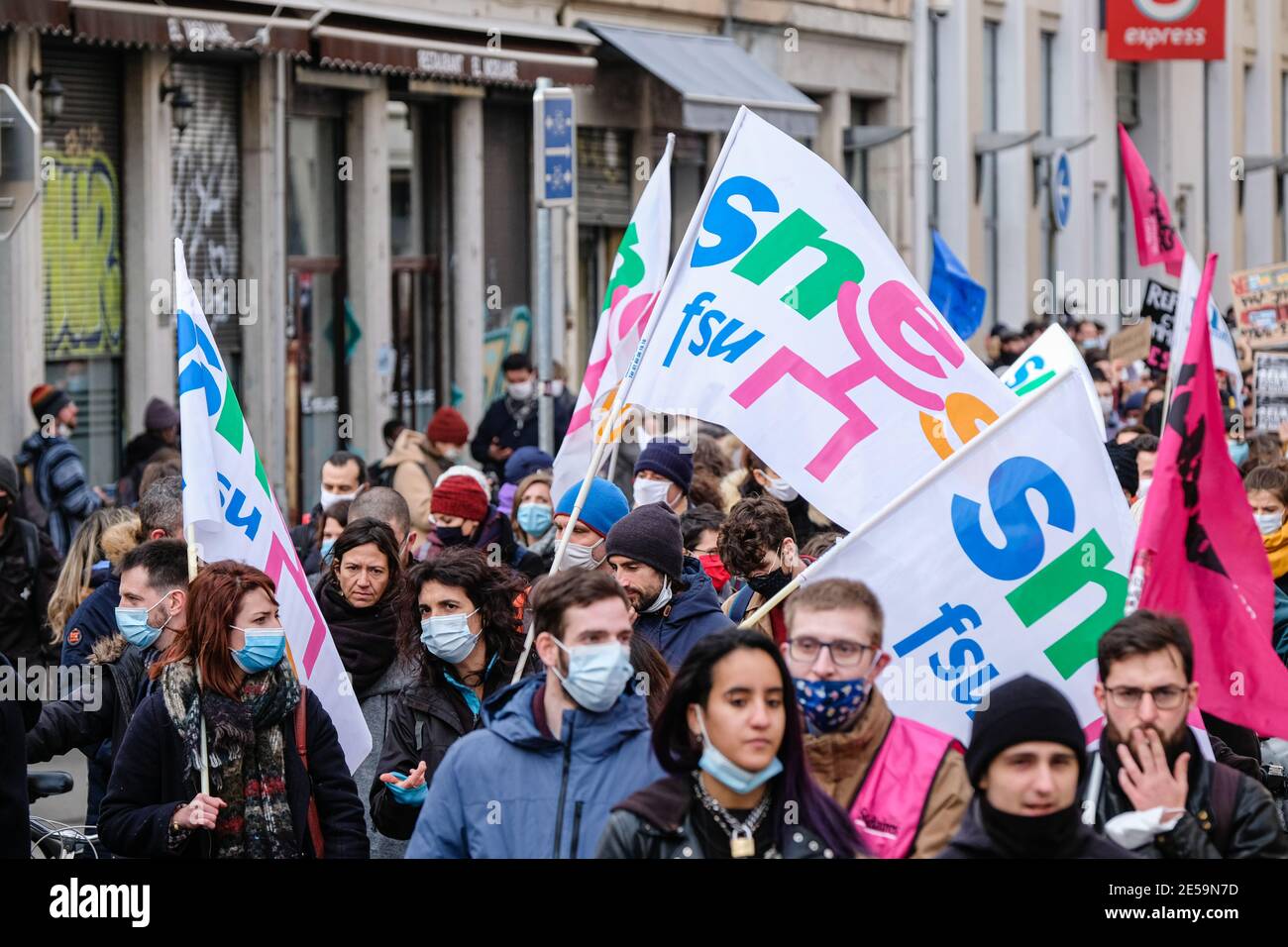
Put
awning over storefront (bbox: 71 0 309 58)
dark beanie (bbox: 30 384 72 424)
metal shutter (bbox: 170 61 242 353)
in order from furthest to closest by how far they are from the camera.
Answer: metal shutter (bbox: 170 61 242 353), awning over storefront (bbox: 71 0 309 58), dark beanie (bbox: 30 384 72 424)

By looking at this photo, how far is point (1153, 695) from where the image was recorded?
5043mm

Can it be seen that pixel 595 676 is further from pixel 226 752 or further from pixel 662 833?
pixel 226 752

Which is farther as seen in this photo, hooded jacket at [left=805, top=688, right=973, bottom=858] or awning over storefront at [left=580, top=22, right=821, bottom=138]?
awning over storefront at [left=580, top=22, right=821, bottom=138]

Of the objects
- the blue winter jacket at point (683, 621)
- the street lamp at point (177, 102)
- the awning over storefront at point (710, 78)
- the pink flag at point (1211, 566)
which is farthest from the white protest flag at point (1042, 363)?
the awning over storefront at point (710, 78)

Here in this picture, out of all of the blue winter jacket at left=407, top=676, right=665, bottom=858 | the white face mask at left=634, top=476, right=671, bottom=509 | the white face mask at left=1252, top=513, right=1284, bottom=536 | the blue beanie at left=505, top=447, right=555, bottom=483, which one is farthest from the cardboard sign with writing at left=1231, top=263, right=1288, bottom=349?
the blue winter jacket at left=407, top=676, right=665, bottom=858

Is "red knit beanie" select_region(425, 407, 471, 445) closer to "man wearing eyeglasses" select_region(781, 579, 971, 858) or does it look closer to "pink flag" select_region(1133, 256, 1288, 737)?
"pink flag" select_region(1133, 256, 1288, 737)

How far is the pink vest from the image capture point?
498cm

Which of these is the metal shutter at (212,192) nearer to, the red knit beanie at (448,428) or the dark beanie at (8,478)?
the red knit beanie at (448,428)

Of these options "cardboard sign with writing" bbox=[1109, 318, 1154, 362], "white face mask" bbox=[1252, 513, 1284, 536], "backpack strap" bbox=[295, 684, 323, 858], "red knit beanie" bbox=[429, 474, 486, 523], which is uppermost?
"cardboard sign with writing" bbox=[1109, 318, 1154, 362]

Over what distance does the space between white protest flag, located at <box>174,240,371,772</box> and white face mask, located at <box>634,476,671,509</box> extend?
2.32 metres

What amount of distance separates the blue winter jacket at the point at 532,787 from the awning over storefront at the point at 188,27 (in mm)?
11668

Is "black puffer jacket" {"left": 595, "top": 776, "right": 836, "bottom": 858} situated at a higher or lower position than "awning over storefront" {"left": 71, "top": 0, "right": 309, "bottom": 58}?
lower
